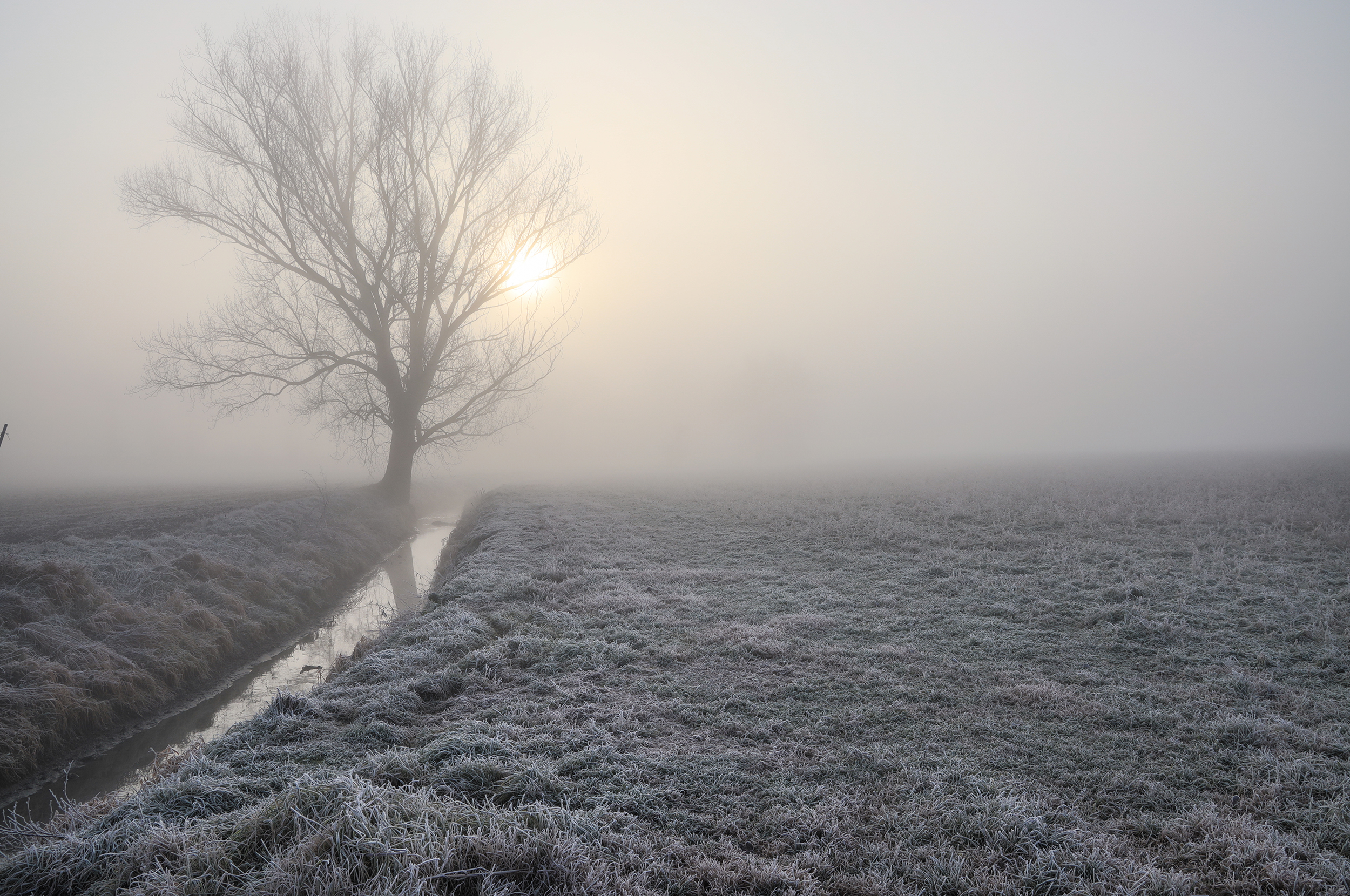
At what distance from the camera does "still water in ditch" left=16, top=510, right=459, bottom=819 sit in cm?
598

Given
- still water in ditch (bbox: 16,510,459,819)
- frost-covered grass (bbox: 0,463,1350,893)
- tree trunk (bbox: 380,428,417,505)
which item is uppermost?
tree trunk (bbox: 380,428,417,505)

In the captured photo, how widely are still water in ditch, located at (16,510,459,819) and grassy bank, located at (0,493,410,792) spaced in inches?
14.7

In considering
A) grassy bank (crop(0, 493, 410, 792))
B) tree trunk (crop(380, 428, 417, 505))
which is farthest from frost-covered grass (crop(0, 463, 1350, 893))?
tree trunk (crop(380, 428, 417, 505))

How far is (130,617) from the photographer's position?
331 inches

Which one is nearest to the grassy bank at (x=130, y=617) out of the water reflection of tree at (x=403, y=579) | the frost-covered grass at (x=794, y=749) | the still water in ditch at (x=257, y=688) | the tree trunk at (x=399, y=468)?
the still water in ditch at (x=257, y=688)

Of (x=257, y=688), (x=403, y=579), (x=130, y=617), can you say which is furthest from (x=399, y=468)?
(x=257, y=688)

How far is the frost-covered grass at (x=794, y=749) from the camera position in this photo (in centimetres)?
315

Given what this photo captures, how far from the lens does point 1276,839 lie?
11.6 ft

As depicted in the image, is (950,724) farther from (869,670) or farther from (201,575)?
(201,575)

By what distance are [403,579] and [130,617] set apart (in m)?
6.21

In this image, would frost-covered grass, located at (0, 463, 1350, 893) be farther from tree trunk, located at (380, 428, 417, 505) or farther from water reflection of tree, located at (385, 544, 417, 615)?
tree trunk, located at (380, 428, 417, 505)

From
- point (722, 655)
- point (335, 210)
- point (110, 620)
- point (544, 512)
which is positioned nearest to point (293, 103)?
point (335, 210)

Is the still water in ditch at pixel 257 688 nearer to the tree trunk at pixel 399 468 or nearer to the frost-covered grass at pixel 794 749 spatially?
the frost-covered grass at pixel 794 749

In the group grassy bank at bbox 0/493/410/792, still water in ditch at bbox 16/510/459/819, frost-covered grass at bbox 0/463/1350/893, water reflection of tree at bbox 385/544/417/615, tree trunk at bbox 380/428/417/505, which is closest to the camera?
frost-covered grass at bbox 0/463/1350/893
